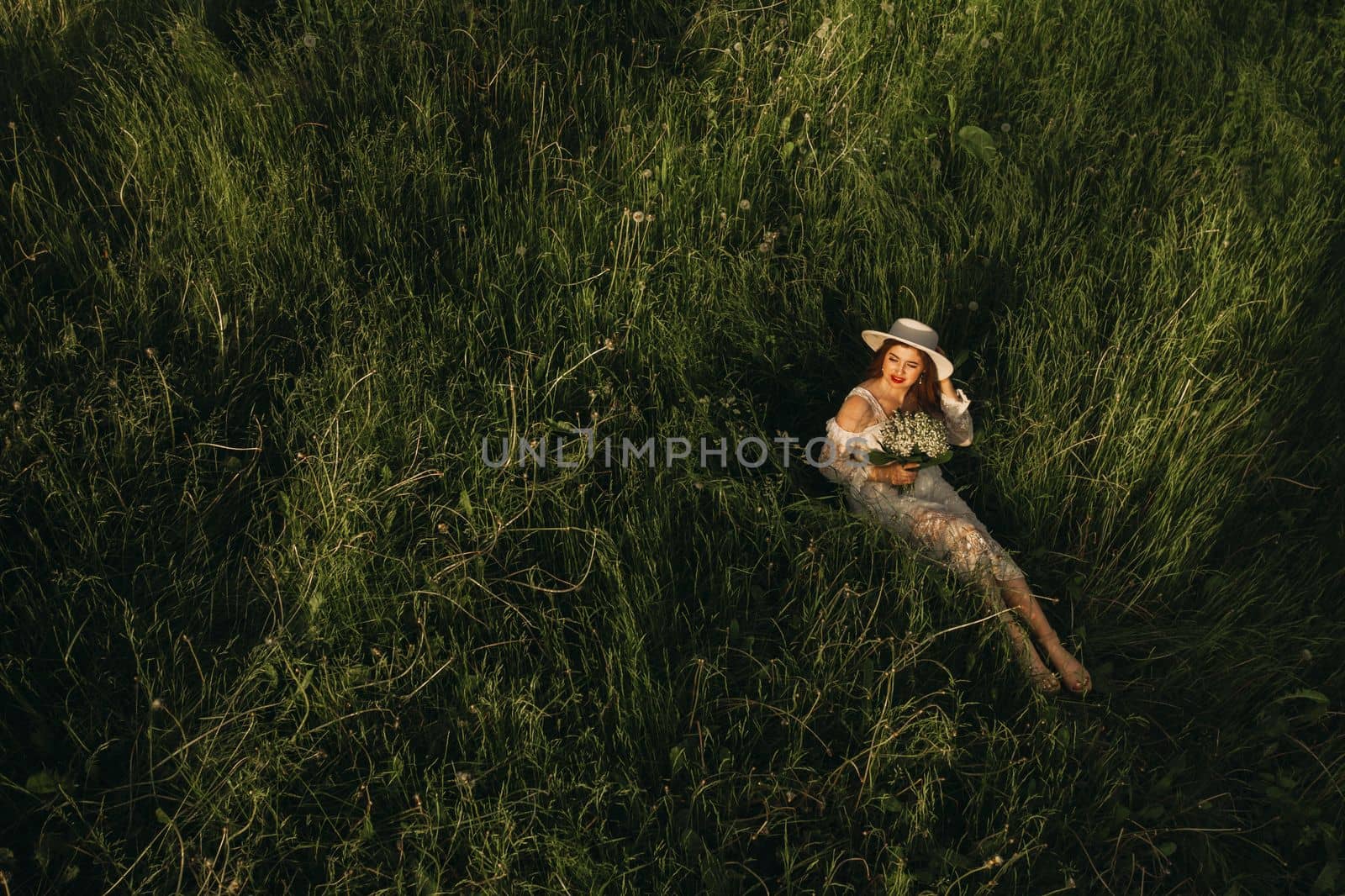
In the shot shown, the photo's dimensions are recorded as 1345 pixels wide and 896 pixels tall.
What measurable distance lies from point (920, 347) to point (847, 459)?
497 mm

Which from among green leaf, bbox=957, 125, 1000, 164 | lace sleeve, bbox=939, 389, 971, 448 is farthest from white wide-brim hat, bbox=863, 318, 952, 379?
green leaf, bbox=957, 125, 1000, 164

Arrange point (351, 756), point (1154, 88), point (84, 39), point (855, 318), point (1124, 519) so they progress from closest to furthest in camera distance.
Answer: point (351, 756) → point (1124, 519) → point (855, 318) → point (84, 39) → point (1154, 88)

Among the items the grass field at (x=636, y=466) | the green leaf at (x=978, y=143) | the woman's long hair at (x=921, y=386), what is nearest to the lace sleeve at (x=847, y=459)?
the grass field at (x=636, y=466)

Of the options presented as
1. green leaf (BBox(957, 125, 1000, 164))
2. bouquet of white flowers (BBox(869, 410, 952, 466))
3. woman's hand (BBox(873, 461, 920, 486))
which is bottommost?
woman's hand (BBox(873, 461, 920, 486))

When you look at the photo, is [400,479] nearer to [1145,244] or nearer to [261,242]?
[261,242]

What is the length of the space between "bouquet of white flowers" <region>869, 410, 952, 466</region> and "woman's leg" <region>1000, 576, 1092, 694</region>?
516mm

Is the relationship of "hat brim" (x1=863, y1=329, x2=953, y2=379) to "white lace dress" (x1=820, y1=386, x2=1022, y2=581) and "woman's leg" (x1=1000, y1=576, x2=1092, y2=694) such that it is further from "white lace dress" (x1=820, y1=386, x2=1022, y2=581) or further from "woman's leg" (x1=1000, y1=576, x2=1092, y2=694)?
"woman's leg" (x1=1000, y1=576, x2=1092, y2=694)

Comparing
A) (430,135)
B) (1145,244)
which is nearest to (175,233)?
(430,135)

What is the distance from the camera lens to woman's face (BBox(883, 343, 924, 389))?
390cm

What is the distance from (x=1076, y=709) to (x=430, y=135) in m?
3.41

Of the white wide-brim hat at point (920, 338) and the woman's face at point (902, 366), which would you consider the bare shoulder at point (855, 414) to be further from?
the white wide-brim hat at point (920, 338)

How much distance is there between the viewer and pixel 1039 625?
355cm

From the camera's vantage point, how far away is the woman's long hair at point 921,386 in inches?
156

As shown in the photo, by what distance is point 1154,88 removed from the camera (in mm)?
5723
